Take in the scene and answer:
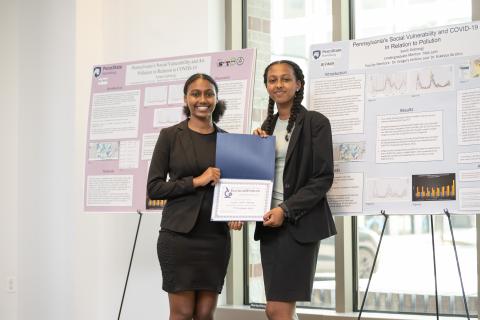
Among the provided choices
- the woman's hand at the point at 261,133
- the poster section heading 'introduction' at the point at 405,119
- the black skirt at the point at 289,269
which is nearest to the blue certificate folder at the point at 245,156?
the woman's hand at the point at 261,133

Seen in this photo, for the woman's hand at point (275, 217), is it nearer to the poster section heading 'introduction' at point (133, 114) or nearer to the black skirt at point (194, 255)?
the black skirt at point (194, 255)

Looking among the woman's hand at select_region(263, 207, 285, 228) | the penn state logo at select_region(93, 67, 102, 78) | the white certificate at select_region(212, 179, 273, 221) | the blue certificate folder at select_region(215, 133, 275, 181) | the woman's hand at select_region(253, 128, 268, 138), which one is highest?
the penn state logo at select_region(93, 67, 102, 78)

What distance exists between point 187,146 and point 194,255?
50cm

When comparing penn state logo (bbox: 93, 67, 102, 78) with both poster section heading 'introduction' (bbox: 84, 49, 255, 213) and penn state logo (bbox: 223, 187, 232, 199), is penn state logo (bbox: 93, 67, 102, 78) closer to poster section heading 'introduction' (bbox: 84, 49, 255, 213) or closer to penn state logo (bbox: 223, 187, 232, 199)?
poster section heading 'introduction' (bbox: 84, 49, 255, 213)

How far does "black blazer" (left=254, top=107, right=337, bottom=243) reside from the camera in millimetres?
2881

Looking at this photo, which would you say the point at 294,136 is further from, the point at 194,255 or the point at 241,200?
the point at 194,255

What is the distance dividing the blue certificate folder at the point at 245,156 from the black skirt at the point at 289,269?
281mm

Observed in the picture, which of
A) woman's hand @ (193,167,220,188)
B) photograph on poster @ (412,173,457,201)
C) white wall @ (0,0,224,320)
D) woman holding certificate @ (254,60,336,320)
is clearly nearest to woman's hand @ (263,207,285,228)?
woman holding certificate @ (254,60,336,320)

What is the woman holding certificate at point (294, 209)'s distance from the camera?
2.89m

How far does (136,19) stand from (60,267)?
1.90m

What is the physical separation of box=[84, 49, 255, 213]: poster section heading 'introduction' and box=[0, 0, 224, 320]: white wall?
69 cm

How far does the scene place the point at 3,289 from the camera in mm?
5043

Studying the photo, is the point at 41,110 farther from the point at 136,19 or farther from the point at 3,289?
the point at 3,289

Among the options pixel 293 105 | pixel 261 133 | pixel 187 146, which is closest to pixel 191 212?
pixel 187 146
